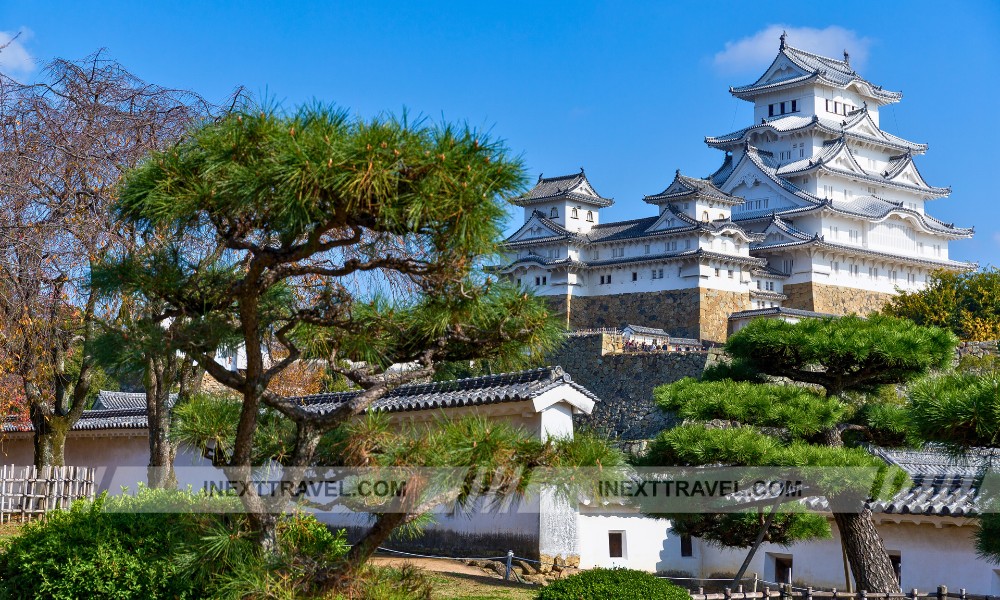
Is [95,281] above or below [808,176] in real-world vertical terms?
below

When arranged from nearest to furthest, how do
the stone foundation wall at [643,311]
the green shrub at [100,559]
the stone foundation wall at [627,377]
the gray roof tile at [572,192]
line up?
the green shrub at [100,559] < the stone foundation wall at [627,377] < the stone foundation wall at [643,311] < the gray roof tile at [572,192]

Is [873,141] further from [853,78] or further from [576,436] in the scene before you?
[576,436]

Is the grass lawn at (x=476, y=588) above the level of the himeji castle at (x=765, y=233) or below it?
below

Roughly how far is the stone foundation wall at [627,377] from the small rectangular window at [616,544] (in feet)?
51.3

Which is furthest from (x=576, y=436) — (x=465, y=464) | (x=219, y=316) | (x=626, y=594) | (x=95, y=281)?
(x=95, y=281)


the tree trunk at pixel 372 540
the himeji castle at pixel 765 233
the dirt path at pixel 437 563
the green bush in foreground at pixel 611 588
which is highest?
the himeji castle at pixel 765 233

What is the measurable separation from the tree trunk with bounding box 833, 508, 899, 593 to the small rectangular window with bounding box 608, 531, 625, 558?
3785 millimetres

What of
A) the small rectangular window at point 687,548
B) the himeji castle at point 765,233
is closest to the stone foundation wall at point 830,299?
the himeji castle at point 765,233

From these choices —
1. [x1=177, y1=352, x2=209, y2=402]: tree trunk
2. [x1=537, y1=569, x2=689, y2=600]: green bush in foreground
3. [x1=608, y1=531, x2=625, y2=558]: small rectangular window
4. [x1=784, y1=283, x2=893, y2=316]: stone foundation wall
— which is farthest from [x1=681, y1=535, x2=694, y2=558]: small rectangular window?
[x1=784, y1=283, x2=893, y2=316]: stone foundation wall

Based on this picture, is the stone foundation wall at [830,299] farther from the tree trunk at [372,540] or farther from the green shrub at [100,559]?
the tree trunk at [372,540]

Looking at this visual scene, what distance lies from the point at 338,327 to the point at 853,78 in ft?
145

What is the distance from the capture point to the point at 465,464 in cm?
593

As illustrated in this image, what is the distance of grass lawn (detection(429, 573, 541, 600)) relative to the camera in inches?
388

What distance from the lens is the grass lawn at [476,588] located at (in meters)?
9.87
